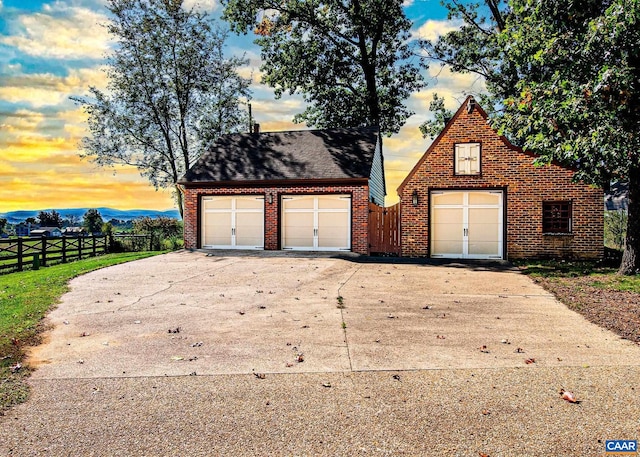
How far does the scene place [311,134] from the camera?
2308 centimetres

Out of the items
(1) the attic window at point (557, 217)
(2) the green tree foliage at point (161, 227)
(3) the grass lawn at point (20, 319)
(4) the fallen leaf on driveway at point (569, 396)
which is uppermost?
(1) the attic window at point (557, 217)

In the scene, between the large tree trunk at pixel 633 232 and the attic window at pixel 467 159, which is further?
the attic window at pixel 467 159

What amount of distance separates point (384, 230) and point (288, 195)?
4.30 metres

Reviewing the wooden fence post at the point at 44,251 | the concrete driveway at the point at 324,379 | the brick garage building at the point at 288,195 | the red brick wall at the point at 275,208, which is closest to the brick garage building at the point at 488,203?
the red brick wall at the point at 275,208

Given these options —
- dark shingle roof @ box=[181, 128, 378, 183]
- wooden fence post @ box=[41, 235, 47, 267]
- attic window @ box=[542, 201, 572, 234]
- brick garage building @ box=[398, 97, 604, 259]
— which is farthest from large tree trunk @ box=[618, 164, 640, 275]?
wooden fence post @ box=[41, 235, 47, 267]

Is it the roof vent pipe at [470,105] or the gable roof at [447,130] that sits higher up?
the roof vent pipe at [470,105]

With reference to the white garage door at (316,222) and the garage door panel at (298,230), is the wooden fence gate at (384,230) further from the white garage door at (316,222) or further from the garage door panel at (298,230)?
the garage door panel at (298,230)

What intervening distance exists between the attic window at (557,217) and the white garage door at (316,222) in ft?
23.9

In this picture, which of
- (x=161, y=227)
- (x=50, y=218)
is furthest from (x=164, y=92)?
(x=50, y=218)

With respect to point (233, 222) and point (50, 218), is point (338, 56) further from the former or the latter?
point (50, 218)

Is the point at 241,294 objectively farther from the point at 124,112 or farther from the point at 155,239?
the point at 124,112

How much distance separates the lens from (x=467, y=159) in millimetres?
17641

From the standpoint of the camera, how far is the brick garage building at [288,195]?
19.1 meters

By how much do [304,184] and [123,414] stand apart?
15653mm
